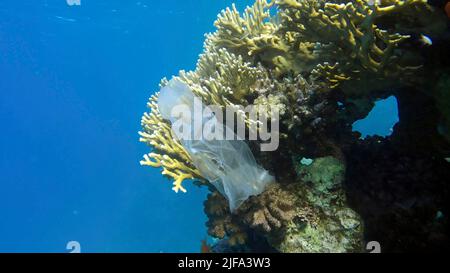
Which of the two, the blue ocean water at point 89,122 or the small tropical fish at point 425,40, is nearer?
the small tropical fish at point 425,40

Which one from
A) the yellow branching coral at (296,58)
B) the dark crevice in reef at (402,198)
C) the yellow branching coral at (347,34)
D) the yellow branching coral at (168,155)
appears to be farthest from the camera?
the yellow branching coral at (168,155)

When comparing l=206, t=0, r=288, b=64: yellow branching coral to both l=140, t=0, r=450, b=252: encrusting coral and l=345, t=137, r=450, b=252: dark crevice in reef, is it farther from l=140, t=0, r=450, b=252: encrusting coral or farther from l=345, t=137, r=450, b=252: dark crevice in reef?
l=345, t=137, r=450, b=252: dark crevice in reef

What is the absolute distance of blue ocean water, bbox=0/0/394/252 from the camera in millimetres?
37188

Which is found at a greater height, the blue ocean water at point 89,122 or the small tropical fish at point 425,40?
the blue ocean water at point 89,122

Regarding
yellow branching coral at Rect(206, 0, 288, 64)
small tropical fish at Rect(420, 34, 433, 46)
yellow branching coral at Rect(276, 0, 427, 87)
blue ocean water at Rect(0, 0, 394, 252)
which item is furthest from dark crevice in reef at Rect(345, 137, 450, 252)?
blue ocean water at Rect(0, 0, 394, 252)

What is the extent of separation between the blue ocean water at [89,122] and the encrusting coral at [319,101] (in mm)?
28296

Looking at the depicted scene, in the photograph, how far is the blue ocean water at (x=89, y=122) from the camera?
3719cm

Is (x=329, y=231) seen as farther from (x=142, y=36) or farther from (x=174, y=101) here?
(x=142, y=36)

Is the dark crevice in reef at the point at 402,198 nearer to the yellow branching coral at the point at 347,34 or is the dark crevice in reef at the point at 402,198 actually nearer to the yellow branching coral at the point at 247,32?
the yellow branching coral at the point at 347,34

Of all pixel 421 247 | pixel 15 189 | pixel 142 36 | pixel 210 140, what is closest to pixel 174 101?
pixel 210 140

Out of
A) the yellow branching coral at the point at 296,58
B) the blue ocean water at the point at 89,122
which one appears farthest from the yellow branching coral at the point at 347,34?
the blue ocean water at the point at 89,122

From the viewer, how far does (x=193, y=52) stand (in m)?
81.4
